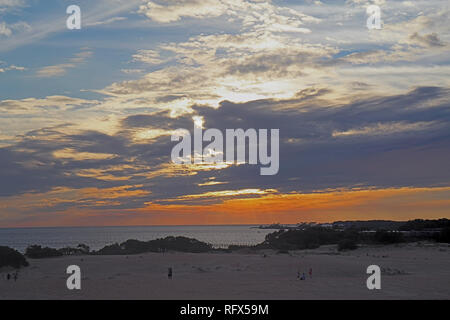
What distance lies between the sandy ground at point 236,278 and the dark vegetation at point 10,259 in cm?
103

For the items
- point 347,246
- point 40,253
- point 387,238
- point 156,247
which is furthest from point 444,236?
point 40,253

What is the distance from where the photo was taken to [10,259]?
1479 inches

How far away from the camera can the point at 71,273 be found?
34.6 metres

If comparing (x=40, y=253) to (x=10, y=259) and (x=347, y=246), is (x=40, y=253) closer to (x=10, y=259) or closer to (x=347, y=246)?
(x=10, y=259)

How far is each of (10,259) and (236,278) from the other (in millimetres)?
18984

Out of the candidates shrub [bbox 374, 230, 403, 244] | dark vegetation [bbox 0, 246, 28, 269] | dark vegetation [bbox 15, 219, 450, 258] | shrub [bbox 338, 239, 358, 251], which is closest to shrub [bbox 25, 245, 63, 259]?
dark vegetation [bbox 15, 219, 450, 258]

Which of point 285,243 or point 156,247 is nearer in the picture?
point 156,247

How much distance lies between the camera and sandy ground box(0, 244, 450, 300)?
25.6 metres

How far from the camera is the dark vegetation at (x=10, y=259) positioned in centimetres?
3697

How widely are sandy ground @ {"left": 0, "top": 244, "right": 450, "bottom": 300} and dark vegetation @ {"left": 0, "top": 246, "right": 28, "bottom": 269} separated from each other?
103cm

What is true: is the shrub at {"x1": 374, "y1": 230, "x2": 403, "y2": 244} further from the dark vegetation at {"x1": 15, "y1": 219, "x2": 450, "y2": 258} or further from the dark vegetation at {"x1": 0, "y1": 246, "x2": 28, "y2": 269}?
the dark vegetation at {"x1": 0, "y1": 246, "x2": 28, "y2": 269}
